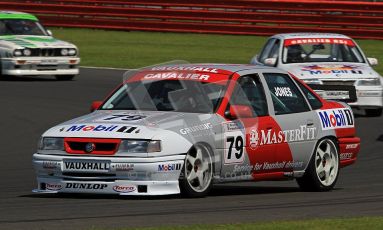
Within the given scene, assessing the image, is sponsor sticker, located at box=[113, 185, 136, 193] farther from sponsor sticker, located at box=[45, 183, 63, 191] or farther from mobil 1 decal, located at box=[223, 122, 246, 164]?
mobil 1 decal, located at box=[223, 122, 246, 164]

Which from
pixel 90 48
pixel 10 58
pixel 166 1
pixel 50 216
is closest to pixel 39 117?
pixel 10 58

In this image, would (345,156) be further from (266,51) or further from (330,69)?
(266,51)

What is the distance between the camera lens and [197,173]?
34.2ft

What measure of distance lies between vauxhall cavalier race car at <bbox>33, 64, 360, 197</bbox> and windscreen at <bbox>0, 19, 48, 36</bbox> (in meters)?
14.3

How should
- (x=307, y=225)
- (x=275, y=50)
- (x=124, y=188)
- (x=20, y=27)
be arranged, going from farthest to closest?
(x=20, y=27)
(x=275, y=50)
(x=124, y=188)
(x=307, y=225)

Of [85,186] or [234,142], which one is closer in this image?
[85,186]

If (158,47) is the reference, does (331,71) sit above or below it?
above

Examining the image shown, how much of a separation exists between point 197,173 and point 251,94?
1268mm

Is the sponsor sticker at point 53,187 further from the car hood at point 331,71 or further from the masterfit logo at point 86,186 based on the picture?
the car hood at point 331,71

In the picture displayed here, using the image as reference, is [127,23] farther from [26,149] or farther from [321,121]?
[321,121]

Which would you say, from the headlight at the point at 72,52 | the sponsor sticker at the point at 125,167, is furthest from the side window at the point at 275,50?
the sponsor sticker at the point at 125,167

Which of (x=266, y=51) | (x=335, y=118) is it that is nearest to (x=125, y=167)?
(x=335, y=118)

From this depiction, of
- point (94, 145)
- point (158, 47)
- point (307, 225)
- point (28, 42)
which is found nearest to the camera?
point (307, 225)

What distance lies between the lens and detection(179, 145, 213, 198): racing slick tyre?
10.3 metres
